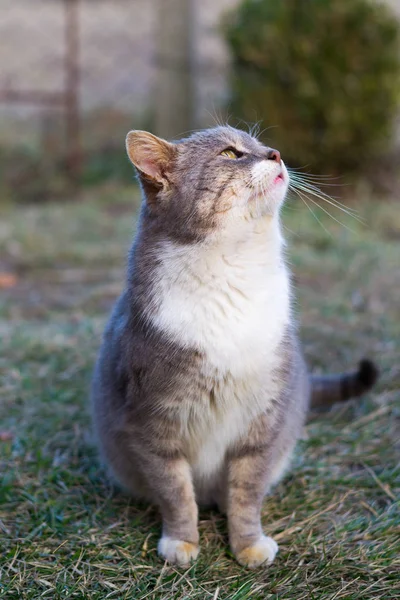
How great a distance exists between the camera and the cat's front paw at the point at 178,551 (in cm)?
207

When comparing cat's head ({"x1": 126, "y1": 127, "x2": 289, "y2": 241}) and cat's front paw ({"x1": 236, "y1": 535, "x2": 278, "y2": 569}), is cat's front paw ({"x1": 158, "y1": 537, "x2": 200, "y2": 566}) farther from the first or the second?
cat's head ({"x1": 126, "y1": 127, "x2": 289, "y2": 241})

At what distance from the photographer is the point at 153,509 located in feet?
7.80

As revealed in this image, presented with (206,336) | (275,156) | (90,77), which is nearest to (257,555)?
(206,336)

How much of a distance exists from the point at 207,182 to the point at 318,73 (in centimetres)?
409

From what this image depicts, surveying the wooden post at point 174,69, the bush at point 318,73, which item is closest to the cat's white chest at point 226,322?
the bush at point 318,73

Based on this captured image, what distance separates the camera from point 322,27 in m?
5.72

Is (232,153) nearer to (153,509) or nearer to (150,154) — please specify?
(150,154)

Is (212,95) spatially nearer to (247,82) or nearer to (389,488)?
(247,82)

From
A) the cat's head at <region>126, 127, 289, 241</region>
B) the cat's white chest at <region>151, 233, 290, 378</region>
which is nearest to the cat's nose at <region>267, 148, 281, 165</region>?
the cat's head at <region>126, 127, 289, 241</region>

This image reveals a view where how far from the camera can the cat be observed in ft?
6.48

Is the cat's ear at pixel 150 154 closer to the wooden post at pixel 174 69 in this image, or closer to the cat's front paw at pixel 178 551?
the cat's front paw at pixel 178 551

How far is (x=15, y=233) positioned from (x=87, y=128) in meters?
2.23

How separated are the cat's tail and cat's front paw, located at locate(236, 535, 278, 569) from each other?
91 cm

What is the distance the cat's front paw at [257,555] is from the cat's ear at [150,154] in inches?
41.4
